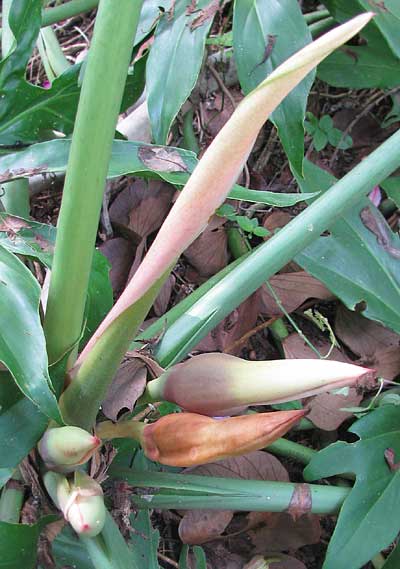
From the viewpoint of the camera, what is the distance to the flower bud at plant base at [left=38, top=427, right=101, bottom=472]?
463 mm

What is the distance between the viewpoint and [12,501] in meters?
0.60

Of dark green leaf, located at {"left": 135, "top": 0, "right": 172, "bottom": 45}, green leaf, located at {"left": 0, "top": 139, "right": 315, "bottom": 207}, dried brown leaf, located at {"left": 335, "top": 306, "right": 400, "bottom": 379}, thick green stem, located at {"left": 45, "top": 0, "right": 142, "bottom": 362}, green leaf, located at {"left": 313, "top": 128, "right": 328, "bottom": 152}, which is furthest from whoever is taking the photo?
green leaf, located at {"left": 313, "top": 128, "right": 328, "bottom": 152}

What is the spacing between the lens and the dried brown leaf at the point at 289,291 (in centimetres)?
88

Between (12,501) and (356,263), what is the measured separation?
0.47 meters

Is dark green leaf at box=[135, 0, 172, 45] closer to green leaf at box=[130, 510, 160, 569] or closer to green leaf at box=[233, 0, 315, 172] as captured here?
green leaf at box=[233, 0, 315, 172]

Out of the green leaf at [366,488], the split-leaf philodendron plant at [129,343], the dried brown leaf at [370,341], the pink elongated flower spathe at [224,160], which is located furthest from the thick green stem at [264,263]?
the dried brown leaf at [370,341]

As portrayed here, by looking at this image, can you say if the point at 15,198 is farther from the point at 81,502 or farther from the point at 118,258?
the point at 81,502

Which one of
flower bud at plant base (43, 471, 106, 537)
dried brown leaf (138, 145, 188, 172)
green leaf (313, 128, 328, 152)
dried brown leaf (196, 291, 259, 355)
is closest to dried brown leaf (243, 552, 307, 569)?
dried brown leaf (196, 291, 259, 355)

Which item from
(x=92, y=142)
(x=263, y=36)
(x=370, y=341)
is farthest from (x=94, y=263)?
(x=370, y=341)

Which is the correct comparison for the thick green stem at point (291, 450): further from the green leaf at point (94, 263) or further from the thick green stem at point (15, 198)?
the thick green stem at point (15, 198)

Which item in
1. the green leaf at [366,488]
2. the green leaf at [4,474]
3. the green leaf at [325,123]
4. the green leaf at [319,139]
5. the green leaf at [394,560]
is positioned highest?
the green leaf at [325,123]

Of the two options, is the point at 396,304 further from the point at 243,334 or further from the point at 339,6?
the point at 339,6

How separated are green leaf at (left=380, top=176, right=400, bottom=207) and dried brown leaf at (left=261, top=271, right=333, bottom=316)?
15cm

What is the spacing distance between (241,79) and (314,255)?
0.22 meters
